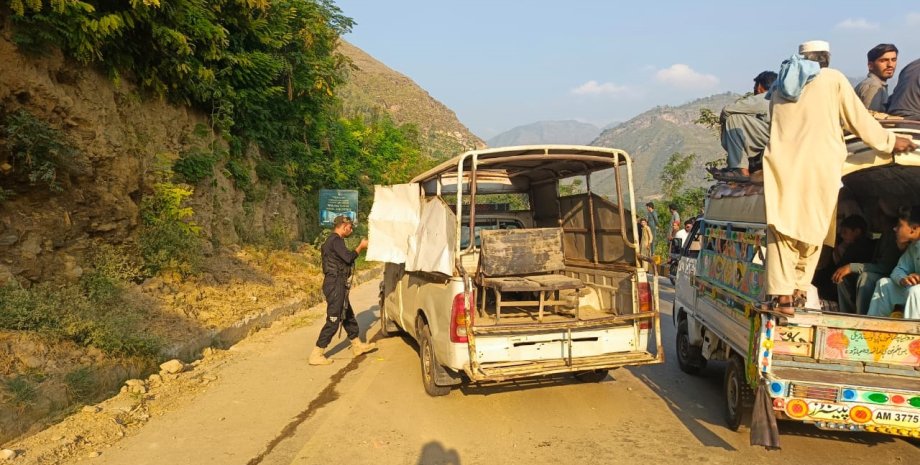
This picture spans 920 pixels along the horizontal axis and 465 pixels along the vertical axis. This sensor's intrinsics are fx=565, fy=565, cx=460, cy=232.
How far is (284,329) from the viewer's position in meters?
9.67

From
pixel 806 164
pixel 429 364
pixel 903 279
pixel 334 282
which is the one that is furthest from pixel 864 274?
pixel 334 282

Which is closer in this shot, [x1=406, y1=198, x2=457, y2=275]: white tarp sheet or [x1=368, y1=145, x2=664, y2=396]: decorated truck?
[x1=368, y1=145, x2=664, y2=396]: decorated truck

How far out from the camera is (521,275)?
612 cm

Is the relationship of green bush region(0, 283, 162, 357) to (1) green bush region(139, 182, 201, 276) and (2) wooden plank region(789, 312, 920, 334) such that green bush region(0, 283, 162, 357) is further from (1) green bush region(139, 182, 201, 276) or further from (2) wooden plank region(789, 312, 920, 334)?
(2) wooden plank region(789, 312, 920, 334)

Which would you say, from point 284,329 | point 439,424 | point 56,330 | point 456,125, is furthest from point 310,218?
point 456,125

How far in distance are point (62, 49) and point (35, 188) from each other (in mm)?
2042

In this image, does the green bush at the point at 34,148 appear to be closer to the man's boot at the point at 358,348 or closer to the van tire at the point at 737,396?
the man's boot at the point at 358,348

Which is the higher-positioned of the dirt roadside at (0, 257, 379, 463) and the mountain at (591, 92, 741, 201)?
the mountain at (591, 92, 741, 201)

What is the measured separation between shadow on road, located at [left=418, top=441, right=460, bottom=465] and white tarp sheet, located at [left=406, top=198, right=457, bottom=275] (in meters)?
1.50

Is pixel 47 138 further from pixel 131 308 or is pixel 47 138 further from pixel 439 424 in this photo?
pixel 439 424

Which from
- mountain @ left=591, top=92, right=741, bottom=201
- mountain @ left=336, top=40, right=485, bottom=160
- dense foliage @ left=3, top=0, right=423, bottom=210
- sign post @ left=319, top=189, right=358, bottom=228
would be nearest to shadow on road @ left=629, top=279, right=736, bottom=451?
dense foliage @ left=3, top=0, right=423, bottom=210

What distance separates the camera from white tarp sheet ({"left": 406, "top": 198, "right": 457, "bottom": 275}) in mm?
5234

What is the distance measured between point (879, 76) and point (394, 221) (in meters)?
5.29

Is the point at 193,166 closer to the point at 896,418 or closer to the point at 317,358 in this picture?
the point at 317,358
